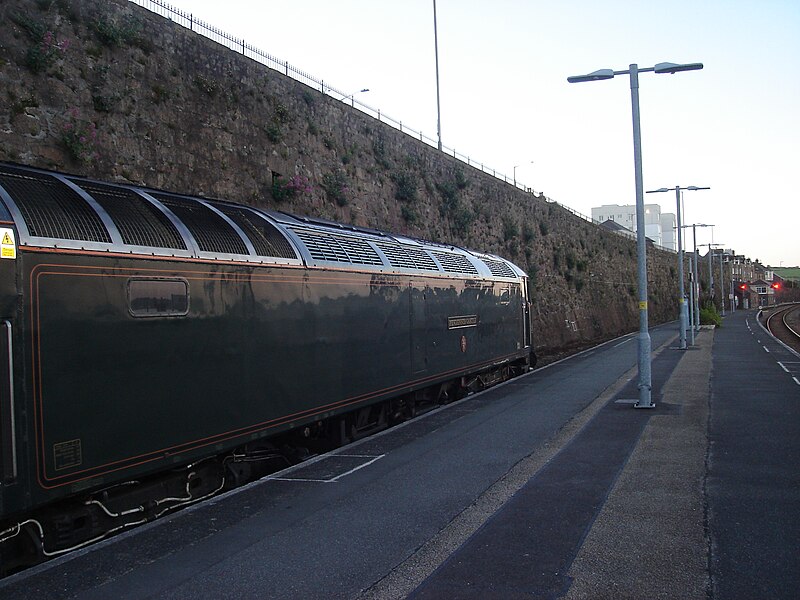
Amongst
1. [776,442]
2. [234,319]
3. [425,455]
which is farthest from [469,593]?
[776,442]

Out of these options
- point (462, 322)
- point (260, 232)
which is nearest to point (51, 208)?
point (260, 232)

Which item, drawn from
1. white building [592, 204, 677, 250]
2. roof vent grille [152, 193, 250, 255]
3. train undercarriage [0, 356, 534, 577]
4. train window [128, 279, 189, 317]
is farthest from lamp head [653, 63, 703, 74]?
white building [592, 204, 677, 250]

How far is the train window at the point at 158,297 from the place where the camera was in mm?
6383

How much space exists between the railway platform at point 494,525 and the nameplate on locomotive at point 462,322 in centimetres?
281

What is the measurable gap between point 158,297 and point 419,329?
267 inches

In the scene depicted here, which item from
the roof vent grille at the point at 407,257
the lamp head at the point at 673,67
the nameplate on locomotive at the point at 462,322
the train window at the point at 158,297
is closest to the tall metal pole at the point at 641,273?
the lamp head at the point at 673,67

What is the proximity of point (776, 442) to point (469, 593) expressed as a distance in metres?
7.43

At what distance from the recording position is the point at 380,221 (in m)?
24.8

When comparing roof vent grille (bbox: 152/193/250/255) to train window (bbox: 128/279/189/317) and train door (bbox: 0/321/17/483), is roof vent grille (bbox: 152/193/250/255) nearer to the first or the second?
train window (bbox: 128/279/189/317)

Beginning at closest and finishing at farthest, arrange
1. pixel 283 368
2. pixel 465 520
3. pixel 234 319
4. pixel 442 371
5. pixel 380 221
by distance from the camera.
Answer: pixel 465 520 < pixel 234 319 < pixel 283 368 < pixel 442 371 < pixel 380 221

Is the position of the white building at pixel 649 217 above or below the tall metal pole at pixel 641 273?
above

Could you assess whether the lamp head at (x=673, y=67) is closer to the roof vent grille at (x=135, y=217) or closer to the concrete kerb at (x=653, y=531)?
the concrete kerb at (x=653, y=531)

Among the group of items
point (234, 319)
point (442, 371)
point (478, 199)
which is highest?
point (478, 199)

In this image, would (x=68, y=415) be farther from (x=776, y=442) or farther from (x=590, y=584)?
(x=776, y=442)
